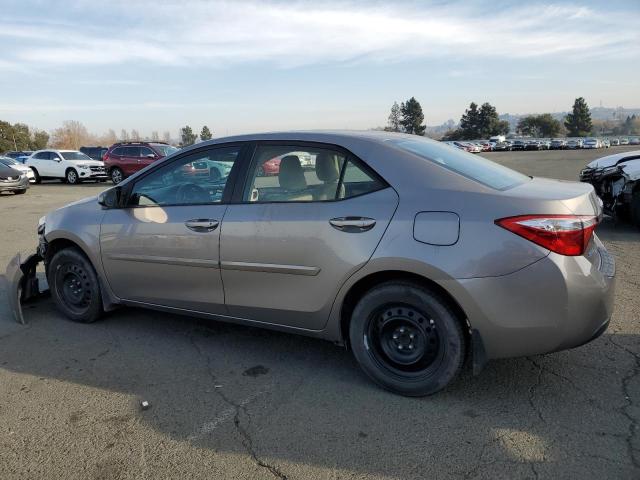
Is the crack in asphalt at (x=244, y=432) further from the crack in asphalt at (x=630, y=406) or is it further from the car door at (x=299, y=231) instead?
the crack in asphalt at (x=630, y=406)

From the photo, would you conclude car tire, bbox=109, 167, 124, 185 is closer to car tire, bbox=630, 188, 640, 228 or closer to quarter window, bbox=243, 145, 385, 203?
car tire, bbox=630, 188, 640, 228

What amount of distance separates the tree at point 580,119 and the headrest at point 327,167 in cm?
11449

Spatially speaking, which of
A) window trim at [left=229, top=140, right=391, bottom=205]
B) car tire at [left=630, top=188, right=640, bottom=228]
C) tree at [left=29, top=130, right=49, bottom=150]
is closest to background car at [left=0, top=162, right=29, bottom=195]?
window trim at [left=229, top=140, right=391, bottom=205]

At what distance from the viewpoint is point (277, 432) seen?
115 inches

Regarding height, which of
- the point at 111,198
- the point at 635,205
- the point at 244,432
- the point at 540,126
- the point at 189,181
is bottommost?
the point at 244,432

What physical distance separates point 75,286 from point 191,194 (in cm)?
165

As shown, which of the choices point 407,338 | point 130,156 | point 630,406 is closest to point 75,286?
point 407,338

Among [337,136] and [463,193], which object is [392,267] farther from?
[337,136]

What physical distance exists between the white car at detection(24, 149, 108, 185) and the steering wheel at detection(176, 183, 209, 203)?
71.1 feet

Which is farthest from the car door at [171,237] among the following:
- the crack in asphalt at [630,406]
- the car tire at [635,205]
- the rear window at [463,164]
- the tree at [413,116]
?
the tree at [413,116]

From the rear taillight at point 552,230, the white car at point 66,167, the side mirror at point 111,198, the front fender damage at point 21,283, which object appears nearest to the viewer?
the rear taillight at point 552,230

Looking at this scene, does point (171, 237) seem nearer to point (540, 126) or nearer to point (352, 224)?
point (352, 224)

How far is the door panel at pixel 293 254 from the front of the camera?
127 inches

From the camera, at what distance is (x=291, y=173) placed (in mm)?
3688
